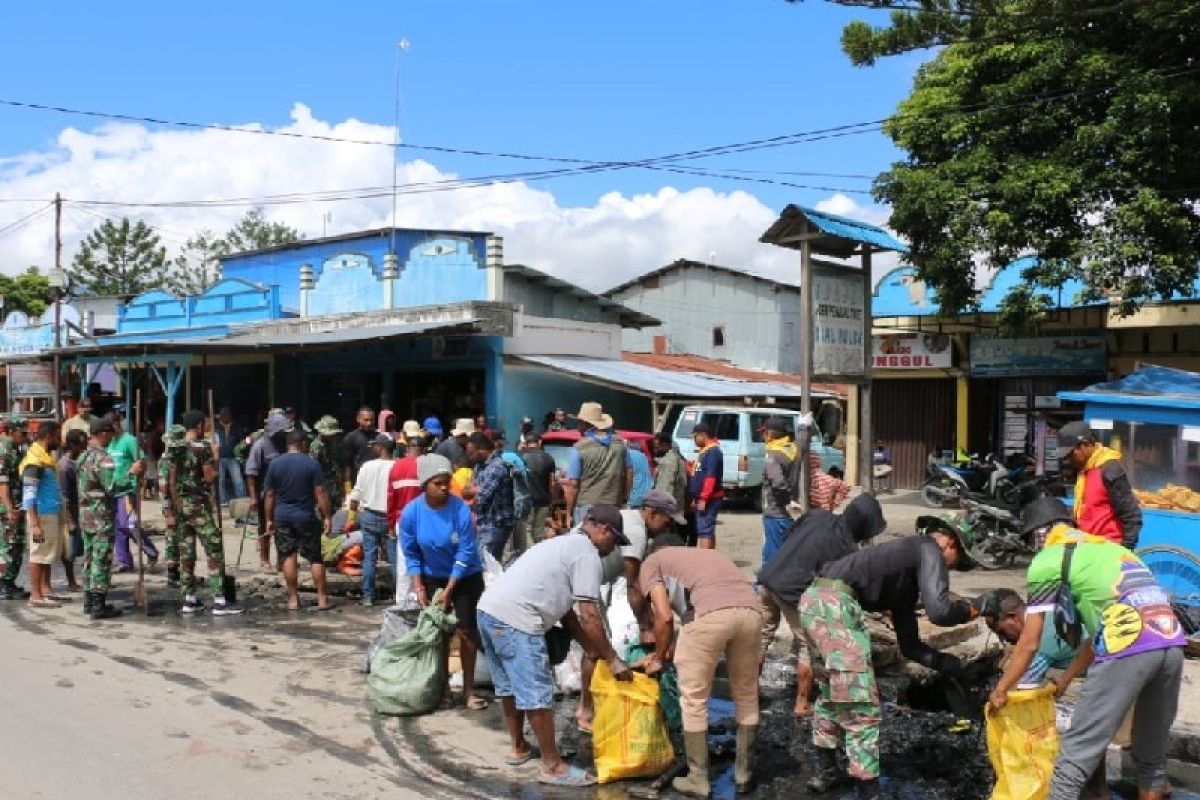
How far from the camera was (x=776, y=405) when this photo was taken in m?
22.0

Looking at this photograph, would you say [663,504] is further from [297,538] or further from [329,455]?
[329,455]

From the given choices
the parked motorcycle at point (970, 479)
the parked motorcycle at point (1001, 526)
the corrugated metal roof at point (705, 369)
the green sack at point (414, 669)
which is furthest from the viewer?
the corrugated metal roof at point (705, 369)

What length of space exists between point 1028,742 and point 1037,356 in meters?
15.7

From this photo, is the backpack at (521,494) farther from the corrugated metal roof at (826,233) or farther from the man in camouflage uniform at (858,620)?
the man in camouflage uniform at (858,620)

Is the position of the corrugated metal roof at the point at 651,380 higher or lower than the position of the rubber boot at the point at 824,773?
higher

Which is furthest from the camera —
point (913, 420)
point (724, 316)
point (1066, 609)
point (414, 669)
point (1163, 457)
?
point (724, 316)

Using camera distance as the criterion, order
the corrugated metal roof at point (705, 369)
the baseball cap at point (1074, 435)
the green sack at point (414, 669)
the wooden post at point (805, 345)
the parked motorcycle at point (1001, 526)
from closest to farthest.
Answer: the green sack at point (414, 669), the baseball cap at point (1074, 435), the wooden post at point (805, 345), the parked motorcycle at point (1001, 526), the corrugated metal roof at point (705, 369)

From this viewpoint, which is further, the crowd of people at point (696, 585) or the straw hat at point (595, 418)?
the straw hat at point (595, 418)

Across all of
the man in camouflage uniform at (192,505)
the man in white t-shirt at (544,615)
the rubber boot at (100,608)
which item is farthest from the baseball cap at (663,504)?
the rubber boot at (100,608)

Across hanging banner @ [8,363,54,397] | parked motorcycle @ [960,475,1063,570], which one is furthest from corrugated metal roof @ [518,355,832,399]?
hanging banner @ [8,363,54,397]

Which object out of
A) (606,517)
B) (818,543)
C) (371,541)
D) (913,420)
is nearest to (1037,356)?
(913,420)

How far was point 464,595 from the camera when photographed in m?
6.80

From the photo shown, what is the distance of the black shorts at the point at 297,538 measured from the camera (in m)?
9.62

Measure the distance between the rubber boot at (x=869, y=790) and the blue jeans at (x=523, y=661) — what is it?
1655 millimetres
